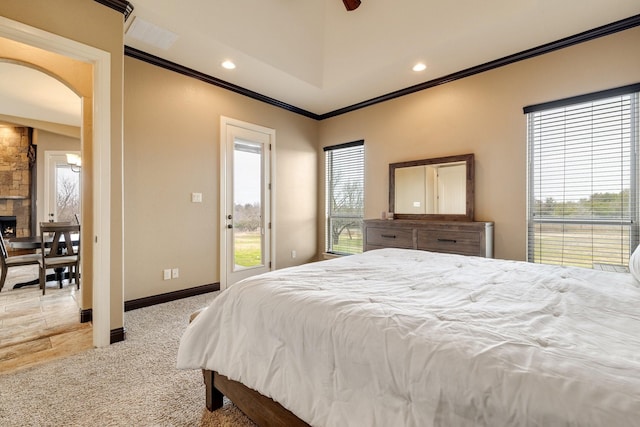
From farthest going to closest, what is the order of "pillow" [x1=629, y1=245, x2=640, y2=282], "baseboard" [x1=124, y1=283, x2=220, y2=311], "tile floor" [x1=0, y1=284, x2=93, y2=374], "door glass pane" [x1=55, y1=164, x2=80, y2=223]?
1. "door glass pane" [x1=55, y1=164, x2=80, y2=223]
2. "baseboard" [x1=124, y1=283, x2=220, y2=311]
3. "tile floor" [x1=0, y1=284, x2=93, y2=374]
4. "pillow" [x1=629, y1=245, x2=640, y2=282]

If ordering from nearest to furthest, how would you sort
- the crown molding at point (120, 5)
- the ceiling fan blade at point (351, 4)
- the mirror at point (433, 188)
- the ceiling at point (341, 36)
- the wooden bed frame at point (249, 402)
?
1. the wooden bed frame at point (249, 402)
2. the crown molding at point (120, 5)
3. the ceiling at point (341, 36)
4. the ceiling fan blade at point (351, 4)
5. the mirror at point (433, 188)

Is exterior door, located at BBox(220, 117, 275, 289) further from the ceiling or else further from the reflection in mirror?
the reflection in mirror

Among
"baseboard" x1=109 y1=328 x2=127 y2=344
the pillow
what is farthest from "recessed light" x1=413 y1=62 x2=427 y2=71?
"baseboard" x1=109 y1=328 x2=127 y2=344

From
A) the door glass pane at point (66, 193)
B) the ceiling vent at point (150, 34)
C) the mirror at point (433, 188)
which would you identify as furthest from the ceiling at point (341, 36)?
the door glass pane at point (66, 193)

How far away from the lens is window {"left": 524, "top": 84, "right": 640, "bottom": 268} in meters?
2.65

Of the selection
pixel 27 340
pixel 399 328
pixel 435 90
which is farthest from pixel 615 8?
pixel 27 340

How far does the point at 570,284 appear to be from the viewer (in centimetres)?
141

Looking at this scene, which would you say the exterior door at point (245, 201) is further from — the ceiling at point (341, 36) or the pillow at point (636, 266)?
the pillow at point (636, 266)

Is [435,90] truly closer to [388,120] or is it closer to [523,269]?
[388,120]

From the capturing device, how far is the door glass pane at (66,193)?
655cm

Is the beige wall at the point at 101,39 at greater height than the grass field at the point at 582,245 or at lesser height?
greater

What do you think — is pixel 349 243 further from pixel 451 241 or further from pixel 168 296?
pixel 168 296

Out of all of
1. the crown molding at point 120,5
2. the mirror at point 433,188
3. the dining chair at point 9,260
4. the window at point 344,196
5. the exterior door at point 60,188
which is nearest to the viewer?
the crown molding at point 120,5

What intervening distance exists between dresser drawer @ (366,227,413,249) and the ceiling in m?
1.99
